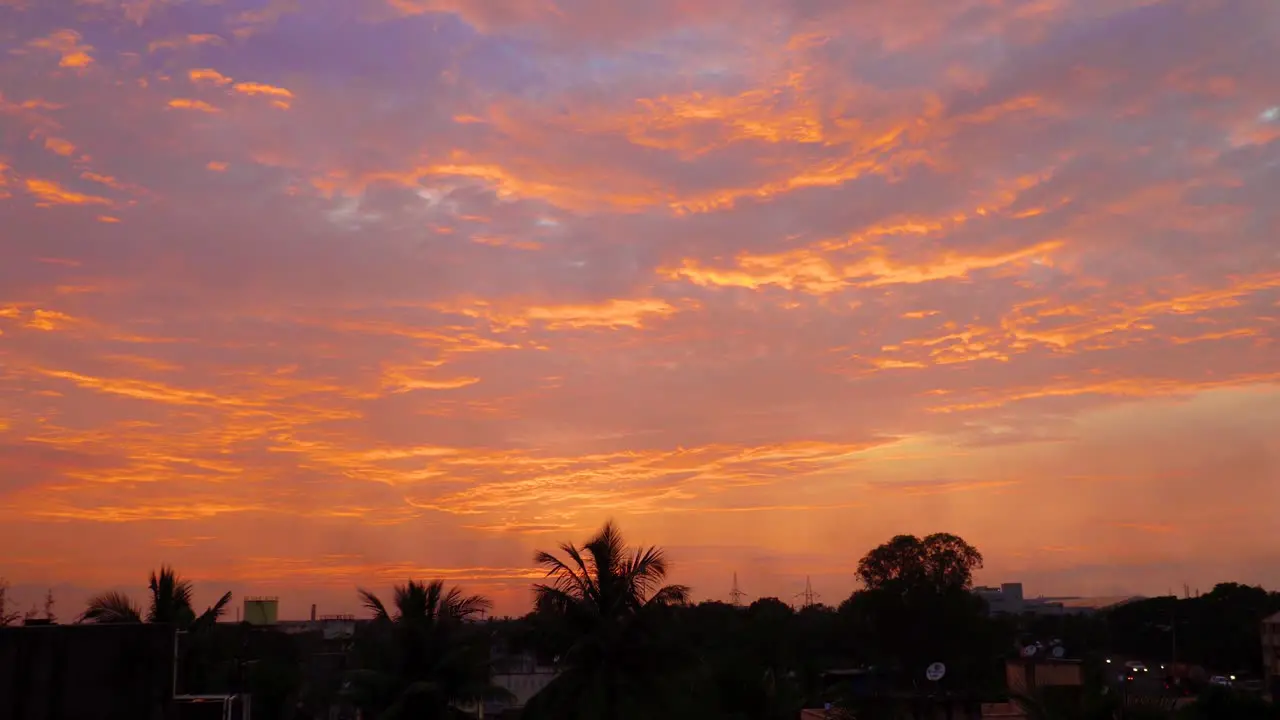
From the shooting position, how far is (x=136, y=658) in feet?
79.2

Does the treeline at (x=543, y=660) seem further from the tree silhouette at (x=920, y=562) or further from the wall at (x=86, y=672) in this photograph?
the tree silhouette at (x=920, y=562)

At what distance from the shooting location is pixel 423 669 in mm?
38406

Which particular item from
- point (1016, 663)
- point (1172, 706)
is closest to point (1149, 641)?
point (1016, 663)

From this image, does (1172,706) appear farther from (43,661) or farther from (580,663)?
(43,661)

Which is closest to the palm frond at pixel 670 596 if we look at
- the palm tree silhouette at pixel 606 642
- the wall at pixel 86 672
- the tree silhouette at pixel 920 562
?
the palm tree silhouette at pixel 606 642

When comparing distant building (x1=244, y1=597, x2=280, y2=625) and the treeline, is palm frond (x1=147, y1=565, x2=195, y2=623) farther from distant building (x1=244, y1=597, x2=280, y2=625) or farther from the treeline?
distant building (x1=244, y1=597, x2=280, y2=625)

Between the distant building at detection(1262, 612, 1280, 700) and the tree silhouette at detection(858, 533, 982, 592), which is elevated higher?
the tree silhouette at detection(858, 533, 982, 592)

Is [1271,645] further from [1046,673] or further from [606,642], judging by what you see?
[606,642]

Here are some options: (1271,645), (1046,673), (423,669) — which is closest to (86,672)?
(423,669)

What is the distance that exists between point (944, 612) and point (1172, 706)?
243ft

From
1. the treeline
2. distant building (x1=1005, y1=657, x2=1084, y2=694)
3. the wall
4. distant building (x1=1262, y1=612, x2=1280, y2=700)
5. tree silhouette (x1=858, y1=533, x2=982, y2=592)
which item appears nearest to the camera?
the wall

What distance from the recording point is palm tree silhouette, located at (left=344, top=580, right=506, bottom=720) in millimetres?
37594

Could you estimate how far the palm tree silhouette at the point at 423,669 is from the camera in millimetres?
37594

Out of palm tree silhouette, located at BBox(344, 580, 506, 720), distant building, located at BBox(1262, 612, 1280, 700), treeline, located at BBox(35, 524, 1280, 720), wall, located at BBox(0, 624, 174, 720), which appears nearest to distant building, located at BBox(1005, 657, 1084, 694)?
treeline, located at BBox(35, 524, 1280, 720)
